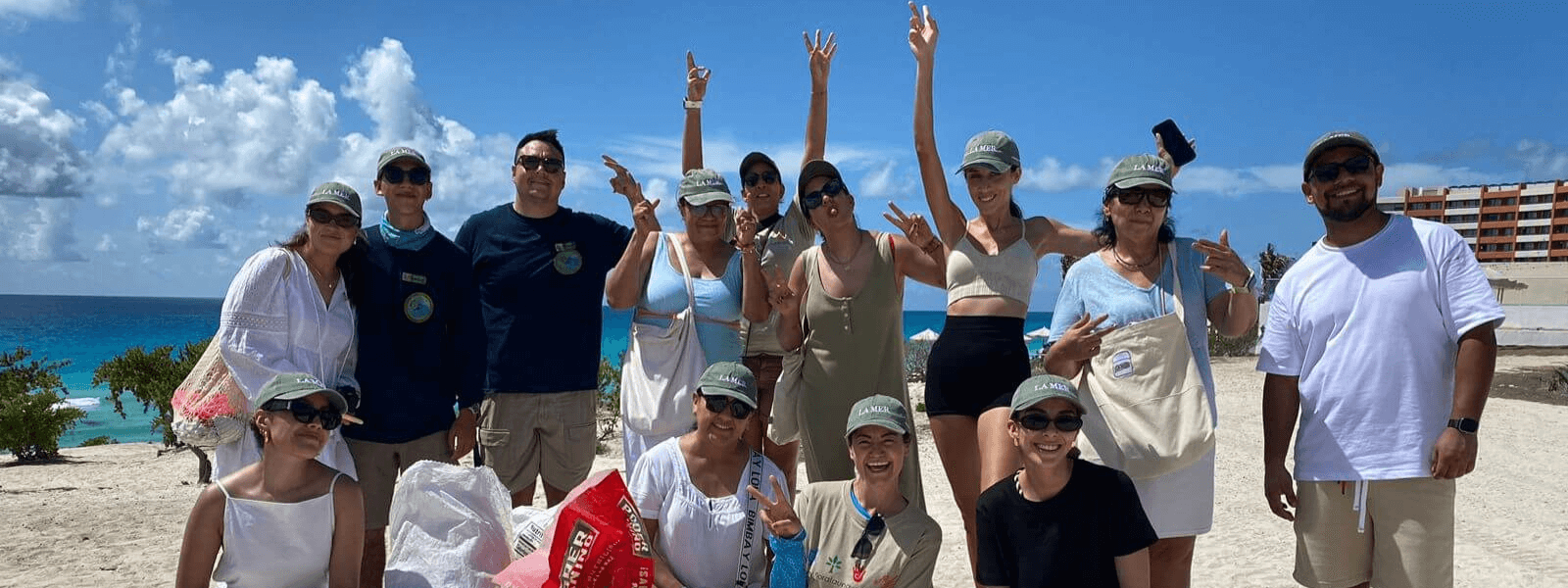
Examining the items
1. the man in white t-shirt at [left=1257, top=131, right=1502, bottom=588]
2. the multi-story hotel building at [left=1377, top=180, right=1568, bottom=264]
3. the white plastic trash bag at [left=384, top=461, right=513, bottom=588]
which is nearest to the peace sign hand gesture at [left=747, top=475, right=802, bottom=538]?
Result: the white plastic trash bag at [left=384, top=461, right=513, bottom=588]

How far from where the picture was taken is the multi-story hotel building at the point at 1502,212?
3073 inches

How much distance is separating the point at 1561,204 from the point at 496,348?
3775 inches

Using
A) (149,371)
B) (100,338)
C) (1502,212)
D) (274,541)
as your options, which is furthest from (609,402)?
(1502,212)

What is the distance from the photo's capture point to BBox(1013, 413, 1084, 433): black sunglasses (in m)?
3.69

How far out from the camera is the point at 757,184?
223 inches

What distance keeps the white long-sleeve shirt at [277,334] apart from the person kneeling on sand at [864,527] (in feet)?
6.58

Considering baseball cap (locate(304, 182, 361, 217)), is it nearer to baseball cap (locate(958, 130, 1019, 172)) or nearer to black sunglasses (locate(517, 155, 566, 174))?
black sunglasses (locate(517, 155, 566, 174))

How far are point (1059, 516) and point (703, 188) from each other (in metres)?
2.34

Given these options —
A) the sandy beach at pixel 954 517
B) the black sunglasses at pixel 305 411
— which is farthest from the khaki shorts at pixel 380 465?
the sandy beach at pixel 954 517

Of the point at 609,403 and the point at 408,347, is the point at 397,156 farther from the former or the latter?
the point at 609,403

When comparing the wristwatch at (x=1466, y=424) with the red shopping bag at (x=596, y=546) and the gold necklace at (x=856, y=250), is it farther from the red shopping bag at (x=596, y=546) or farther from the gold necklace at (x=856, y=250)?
the red shopping bag at (x=596, y=546)

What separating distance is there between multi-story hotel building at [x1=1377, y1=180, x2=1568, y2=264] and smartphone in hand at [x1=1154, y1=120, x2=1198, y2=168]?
84352 mm

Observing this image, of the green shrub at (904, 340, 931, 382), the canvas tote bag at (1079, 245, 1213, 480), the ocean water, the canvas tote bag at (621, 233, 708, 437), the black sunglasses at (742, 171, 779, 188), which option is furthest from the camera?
the ocean water

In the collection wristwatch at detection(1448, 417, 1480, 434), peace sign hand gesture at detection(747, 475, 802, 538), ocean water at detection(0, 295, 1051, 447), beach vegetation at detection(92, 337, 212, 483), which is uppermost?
wristwatch at detection(1448, 417, 1480, 434)
